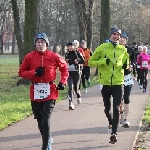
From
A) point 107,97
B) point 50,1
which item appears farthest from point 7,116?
point 50,1

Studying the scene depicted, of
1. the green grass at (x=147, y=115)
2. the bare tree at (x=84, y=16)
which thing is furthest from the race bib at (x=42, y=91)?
the bare tree at (x=84, y=16)

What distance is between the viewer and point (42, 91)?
22.3ft

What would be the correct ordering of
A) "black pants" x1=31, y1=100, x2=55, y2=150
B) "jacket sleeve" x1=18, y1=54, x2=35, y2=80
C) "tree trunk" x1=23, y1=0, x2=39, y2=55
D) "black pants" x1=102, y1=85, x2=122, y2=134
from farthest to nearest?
"tree trunk" x1=23, y1=0, x2=39, y2=55 < "black pants" x1=102, y1=85, x2=122, y2=134 < "jacket sleeve" x1=18, y1=54, x2=35, y2=80 < "black pants" x1=31, y1=100, x2=55, y2=150

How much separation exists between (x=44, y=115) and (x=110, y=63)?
1.70 metres

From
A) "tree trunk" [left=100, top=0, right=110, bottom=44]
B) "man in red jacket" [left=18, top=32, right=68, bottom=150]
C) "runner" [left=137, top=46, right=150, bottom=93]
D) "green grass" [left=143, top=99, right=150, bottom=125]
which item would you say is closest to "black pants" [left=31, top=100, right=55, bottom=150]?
"man in red jacket" [left=18, top=32, right=68, bottom=150]

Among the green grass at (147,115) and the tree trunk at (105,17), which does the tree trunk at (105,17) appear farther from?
the green grass at (147,115)

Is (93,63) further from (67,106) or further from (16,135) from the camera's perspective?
(67,106)

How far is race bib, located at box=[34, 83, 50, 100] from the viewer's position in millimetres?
6809

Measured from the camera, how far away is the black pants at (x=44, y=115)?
6662mm

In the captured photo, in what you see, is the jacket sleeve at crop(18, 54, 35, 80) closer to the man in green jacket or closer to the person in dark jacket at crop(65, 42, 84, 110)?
the man in green jacket

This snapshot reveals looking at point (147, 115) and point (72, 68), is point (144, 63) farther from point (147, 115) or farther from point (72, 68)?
point (147, 115)

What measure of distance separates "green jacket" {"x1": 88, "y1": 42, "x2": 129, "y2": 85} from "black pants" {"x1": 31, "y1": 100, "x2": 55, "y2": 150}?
1325 mm

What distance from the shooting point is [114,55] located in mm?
7715

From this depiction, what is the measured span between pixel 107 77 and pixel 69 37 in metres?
69.5
